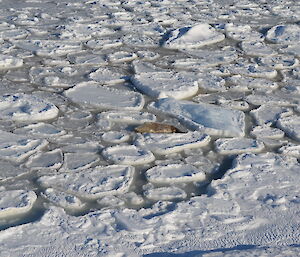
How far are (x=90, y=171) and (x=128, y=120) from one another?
595 mm

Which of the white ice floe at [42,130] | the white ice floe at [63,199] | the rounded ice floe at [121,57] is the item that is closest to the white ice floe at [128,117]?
the white ice floe at [42,130]

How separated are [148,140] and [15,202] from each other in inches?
31.3

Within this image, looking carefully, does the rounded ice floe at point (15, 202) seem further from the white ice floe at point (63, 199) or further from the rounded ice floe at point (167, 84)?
the rounded ice floe at point (167, 84)

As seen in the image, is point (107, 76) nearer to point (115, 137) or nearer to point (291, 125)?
point (115, 137)

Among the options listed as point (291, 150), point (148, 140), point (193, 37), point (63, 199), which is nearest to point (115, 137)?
point (148, 140)

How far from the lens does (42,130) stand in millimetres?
2803

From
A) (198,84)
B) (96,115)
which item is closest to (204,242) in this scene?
(96,115)

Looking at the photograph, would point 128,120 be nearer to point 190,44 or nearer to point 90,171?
point 90,171

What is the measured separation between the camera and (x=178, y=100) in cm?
322

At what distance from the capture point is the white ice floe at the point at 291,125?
2.84 metres

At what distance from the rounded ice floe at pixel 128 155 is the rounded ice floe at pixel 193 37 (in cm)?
177

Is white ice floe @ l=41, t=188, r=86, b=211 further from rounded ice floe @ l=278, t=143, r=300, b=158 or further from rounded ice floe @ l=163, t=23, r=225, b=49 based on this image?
rounded ice floe @ l=163, t=23, r=225, b=49

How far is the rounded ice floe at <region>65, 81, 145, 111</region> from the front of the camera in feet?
10.3

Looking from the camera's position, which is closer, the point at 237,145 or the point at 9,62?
the point at 237,145
